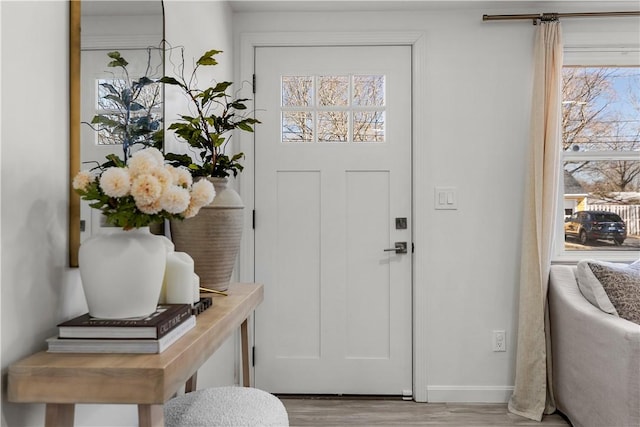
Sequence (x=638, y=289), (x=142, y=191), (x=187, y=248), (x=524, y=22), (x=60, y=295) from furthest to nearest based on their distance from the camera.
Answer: (x=524, y=22), (x=638, y=289), (x=187, y=248), (x=60, y=295), (x=142, y=191)

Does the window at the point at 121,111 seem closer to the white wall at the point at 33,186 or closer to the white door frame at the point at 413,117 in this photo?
the white wall at the point at 33,186

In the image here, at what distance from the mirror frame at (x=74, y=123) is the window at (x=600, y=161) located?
2683 millimetres

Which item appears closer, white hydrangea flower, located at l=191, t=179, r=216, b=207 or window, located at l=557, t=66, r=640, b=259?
white hydrangea flower, located at l=191, t=179, r=216, b=207

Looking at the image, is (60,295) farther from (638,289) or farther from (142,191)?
(638,289)

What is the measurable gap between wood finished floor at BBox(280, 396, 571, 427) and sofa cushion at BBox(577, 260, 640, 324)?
72 centimetres

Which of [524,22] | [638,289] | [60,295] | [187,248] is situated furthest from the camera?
[524,22]

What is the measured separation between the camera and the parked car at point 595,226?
2.92 m

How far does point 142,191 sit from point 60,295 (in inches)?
15.7

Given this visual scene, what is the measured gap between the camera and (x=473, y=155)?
282 centimetres

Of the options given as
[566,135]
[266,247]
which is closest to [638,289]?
[566,135]

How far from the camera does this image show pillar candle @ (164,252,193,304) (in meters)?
1.28

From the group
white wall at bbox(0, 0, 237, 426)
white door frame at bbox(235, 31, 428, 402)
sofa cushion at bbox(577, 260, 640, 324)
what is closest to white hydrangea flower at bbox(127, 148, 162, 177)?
white wall at bbox(0, 0, 237, 426)

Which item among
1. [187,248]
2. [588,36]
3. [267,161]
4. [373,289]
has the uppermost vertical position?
[588,36]

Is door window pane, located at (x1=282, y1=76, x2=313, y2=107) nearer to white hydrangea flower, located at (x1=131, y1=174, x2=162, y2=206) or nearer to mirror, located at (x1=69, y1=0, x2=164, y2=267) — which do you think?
mirror, located at (x1=69, y1=0, x2=164, y2=267)
